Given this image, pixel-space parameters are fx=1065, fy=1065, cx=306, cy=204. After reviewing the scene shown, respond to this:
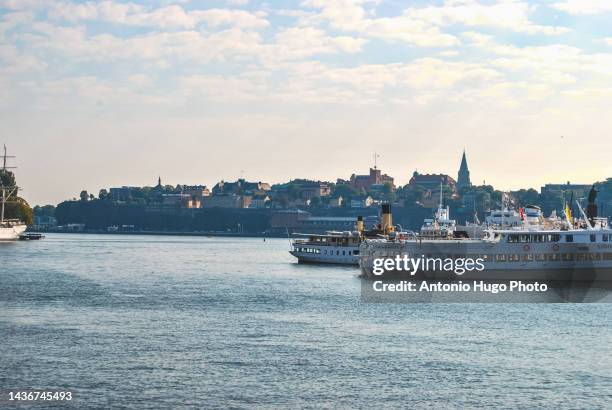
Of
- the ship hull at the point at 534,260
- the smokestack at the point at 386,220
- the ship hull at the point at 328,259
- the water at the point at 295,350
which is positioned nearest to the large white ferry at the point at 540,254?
the ship hull at the point at 534,260

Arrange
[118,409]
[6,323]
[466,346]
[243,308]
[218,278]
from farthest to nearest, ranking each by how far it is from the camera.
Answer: [218,278] < [243,308] < [6,323] < [466,346] < [118,409]

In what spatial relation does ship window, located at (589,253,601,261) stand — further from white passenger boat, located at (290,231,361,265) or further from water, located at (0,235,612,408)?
white passenger boat, located at (290,231,361,265)

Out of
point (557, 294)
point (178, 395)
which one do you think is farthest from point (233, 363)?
point (557, 294)

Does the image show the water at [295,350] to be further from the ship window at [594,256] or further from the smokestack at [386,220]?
the smokestack at [386,220]

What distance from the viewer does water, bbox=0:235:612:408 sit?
3694 cm

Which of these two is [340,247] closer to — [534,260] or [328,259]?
[328,259]

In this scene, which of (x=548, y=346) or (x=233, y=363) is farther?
(x=548, y=346)

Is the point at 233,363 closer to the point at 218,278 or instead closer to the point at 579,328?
the point at 579,328

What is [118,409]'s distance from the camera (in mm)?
34062

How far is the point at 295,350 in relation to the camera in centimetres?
4556

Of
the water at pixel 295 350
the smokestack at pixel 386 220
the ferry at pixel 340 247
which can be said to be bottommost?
the water at pixel 295 350

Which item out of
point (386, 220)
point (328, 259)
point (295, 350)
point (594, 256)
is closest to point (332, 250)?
point (328, 259)

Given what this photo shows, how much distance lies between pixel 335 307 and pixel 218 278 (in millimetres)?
30236

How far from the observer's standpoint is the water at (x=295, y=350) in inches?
1454
